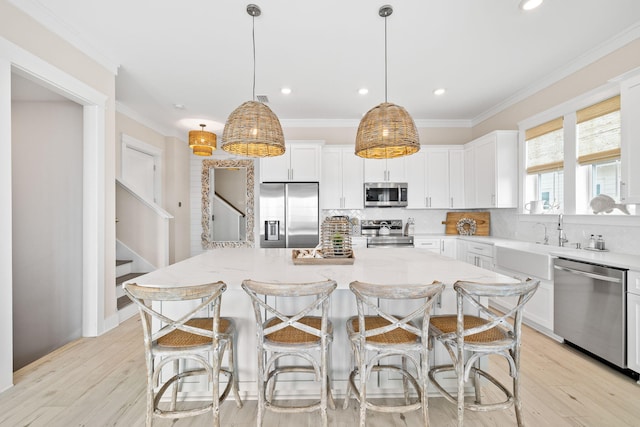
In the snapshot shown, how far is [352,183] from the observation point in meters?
4.95

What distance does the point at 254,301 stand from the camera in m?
1.54

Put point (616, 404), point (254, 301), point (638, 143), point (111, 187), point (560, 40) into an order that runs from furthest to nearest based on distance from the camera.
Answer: point (111, 187)
point (560, 40)
point (638, 143)
point (616, 404)
point (254, 301)

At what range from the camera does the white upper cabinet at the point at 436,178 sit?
495cm

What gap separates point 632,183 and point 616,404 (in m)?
1.60

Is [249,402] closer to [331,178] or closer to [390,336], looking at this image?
[390,336]

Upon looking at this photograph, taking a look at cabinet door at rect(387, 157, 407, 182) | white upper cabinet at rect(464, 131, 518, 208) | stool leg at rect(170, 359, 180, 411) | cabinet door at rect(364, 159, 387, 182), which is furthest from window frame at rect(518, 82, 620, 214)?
stool leg at rect(170, 359, 180, 411)

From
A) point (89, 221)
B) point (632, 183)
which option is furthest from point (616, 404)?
point (89, 221)

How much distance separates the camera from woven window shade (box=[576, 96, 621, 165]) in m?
2.82

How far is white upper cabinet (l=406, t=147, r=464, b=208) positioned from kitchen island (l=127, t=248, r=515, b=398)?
2889mm

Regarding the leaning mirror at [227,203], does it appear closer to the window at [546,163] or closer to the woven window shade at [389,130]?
the woven window shade at [389,130]

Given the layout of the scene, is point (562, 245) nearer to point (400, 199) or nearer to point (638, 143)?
point (638, 143)

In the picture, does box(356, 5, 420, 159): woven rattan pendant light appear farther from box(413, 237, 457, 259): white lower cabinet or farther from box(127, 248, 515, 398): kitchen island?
box(413, 237, 457, 259): white lower cabinet

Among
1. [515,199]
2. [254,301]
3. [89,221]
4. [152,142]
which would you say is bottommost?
[254,301]

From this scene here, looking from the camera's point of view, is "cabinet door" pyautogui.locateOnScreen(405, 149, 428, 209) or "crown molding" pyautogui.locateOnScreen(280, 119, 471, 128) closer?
"cabinet door" pyautogui.locateOnScreen(405, 149, 428, 209)
